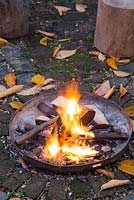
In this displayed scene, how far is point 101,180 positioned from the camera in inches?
104

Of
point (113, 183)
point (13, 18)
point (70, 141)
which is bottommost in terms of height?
point (113, 183)

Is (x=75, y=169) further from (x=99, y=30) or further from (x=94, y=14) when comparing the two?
(x=94, y=14)

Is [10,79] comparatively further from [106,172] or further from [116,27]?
[106,172]

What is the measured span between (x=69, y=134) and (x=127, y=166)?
382 mm

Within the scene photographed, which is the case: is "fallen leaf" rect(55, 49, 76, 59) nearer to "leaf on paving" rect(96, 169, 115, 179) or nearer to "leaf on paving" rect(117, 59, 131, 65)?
"leaf on paving" rect(117, 59, 131, 65)

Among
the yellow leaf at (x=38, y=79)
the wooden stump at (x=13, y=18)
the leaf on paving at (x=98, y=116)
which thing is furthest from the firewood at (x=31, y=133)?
the wooden stump at (x=13, y=18)

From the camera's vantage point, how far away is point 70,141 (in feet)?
8.95

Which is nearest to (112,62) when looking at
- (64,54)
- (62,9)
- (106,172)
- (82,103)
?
(64,54)

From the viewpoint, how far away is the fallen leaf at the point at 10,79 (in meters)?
3.50

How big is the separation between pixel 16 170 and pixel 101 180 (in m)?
0.49

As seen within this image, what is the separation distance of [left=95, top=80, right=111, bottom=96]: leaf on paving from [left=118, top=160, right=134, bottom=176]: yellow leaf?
0.74 meters

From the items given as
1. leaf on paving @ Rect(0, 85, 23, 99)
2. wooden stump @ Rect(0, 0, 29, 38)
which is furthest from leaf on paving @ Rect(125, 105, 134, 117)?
wooden stump @ Rect(0, 0, 29, 38)

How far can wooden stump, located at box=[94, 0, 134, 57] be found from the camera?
3715 mm

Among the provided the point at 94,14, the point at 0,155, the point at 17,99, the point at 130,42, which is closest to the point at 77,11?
the point at 94,14
